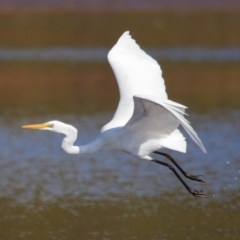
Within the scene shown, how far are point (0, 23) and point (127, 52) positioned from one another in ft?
72.3

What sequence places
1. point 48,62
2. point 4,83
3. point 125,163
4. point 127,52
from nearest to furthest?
point 127,52 → point 125,163 → point 4,83 → point 48,62

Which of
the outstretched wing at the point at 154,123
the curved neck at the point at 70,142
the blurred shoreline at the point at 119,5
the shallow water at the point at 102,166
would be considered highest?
the outstretched wing at the point at 154,123

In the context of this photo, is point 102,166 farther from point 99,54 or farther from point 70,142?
point 99,54

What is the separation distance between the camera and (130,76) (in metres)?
9.07

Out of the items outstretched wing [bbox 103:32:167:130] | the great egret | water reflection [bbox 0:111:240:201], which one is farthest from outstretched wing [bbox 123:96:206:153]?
water reflection [bbox 0:111:240:201]

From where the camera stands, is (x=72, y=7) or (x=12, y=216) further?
(x=72, y=7)

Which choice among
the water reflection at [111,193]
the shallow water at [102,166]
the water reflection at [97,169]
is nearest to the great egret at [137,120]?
the water reflection at [111,193]

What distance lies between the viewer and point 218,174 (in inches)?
442

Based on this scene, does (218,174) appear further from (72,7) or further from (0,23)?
(72,7)

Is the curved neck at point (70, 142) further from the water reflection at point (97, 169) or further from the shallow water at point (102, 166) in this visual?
the water reflection at point (97, 169)

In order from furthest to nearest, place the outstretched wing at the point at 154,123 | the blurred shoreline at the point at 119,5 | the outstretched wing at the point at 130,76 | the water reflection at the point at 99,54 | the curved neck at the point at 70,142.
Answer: the blurred shoreline at the point at 119,5 → the water reflection at the point at 99,54 → the outstretched wing at the point at 130,76 → the curved neck at the point at 70,142 → the outstretched wing at the point at 154,123

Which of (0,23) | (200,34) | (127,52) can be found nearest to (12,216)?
(127,52)

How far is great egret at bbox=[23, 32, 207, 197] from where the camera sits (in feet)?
24.7

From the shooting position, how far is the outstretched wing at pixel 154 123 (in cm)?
709
